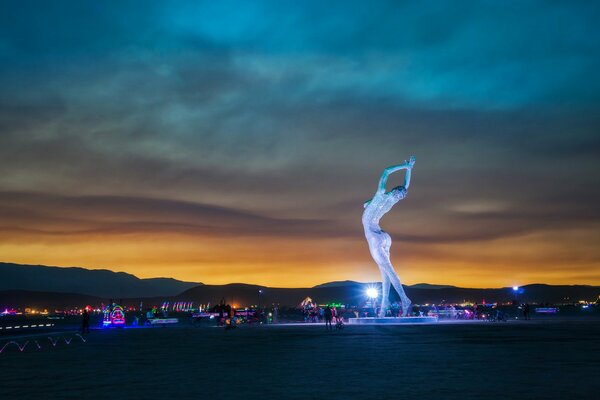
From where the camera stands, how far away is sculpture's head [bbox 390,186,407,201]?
47.6m

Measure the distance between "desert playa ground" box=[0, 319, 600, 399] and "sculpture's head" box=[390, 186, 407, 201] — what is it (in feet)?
74.0

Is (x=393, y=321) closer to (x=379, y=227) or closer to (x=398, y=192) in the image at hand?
(x=379, y=227)

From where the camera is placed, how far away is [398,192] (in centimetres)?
4766

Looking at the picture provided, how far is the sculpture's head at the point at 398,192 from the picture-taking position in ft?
156

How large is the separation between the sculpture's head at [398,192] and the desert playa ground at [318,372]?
74.0ft

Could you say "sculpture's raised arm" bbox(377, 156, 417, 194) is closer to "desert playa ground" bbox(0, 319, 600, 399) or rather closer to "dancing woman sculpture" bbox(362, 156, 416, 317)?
"dancing woman sculpture" bbox(362, 156, 416, 317)

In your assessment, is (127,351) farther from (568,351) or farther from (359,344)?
(568,351)

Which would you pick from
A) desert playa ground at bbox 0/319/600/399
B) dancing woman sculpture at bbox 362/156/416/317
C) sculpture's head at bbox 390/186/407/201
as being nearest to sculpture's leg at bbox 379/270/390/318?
dancing woman sculpture at bbox 362/156/416/317

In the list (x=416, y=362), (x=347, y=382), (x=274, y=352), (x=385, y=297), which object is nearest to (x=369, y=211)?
(x=385, y=297)

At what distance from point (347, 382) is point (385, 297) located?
38446 mm

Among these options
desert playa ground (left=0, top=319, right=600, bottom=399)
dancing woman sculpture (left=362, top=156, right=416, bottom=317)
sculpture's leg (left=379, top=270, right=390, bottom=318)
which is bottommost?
desert playa ground (left=0, top=319, right=600, bottom=399)

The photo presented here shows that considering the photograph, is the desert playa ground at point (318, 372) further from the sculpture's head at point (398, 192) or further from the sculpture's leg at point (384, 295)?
the sculpture's leg at point (384, 295)

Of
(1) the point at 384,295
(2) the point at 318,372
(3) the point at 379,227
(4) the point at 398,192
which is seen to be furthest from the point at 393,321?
(2) the point at 318,372

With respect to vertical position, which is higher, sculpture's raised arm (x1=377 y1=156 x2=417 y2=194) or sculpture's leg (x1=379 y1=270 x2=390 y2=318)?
sculpture's raised arm (x1=377 y1=156 x2=417 y2=194)
